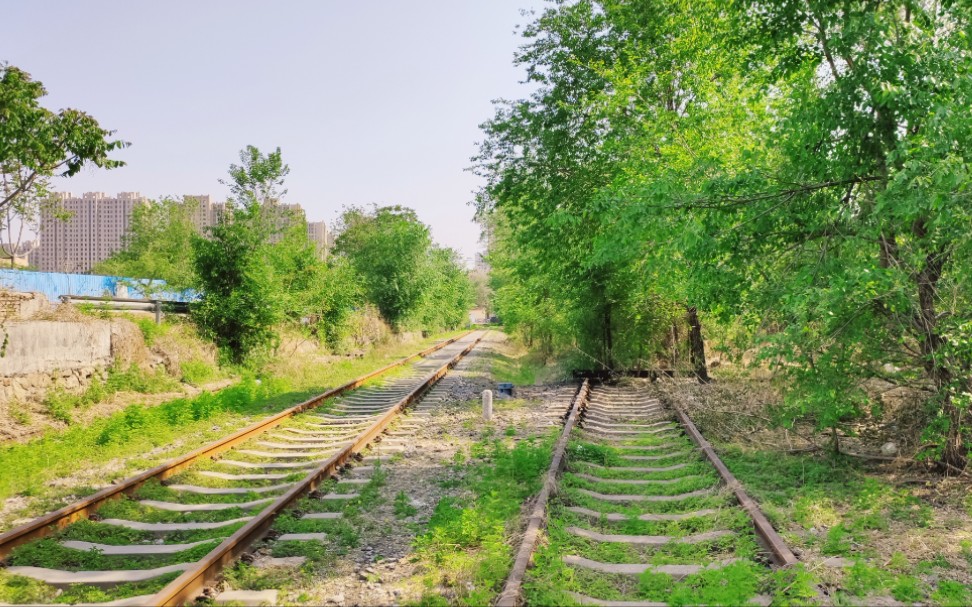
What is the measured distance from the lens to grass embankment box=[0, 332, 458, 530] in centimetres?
704

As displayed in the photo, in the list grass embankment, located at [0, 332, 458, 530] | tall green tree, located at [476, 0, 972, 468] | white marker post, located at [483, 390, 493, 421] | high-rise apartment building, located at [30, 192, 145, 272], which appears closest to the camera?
tall green tree, located at [476, 0, 972, 468]

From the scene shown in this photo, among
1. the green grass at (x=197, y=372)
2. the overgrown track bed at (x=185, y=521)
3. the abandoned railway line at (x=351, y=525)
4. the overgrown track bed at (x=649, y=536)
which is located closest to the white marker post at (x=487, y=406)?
the abandoned railway line at (x=351, y=525)

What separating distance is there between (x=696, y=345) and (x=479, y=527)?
38.9 ft

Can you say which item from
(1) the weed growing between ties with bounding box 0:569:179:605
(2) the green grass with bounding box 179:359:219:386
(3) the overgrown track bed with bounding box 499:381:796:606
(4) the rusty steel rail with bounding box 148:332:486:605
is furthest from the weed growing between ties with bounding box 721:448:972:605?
(2) the green grass with bounding box 179:359:219:386

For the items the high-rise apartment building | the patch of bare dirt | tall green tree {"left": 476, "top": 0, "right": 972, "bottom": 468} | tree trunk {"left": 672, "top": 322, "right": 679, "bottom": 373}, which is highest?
the high-rise apartment building

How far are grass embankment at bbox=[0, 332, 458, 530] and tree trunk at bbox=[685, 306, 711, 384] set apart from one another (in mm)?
9507

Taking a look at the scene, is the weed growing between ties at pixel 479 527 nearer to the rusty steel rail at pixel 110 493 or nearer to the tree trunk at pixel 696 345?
the rusty steel rail at pixel 110 493

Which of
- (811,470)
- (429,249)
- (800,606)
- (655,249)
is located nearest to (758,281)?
(655,249)

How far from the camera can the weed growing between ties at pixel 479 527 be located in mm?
4445

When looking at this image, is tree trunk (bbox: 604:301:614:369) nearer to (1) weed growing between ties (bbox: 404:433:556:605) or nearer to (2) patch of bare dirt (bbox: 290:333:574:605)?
(2) patch of bare dirt (bbox: 290:333:574:605)

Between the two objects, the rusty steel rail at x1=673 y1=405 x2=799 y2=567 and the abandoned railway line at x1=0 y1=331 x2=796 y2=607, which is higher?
the rusty steel rail at x1=673 y1=405 x2=799 y2=567

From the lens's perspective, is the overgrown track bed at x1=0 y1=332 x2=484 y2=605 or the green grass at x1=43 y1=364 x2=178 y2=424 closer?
the overgrown track bed at x1=0 y1=332 x2=484 y2=605

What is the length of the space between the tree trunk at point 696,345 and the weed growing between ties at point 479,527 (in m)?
8.34

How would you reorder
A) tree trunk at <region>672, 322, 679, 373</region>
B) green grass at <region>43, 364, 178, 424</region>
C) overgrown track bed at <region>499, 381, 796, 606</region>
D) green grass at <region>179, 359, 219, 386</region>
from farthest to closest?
tree trunk at <region>672, 322, 679, 373</region>
green grass at <region>179, 359, 219, 386</region>
green grass at <region>43, 364, 178, 424</region>
overgrown track bed at <region>499, 381, 796, 606</region>
